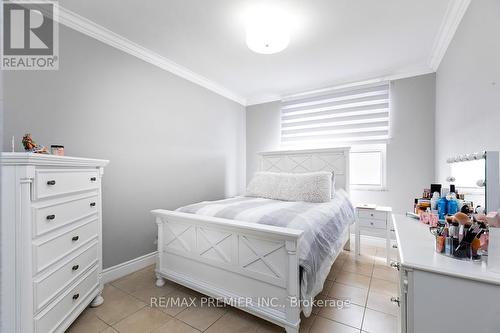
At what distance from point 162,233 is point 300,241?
1314 millimetres

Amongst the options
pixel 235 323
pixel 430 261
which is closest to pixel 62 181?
pixel 235 323

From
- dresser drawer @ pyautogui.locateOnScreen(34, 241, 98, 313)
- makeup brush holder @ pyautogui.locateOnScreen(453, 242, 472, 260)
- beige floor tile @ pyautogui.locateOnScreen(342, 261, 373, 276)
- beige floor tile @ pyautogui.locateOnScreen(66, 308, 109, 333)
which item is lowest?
beige floor tile @ pyautogui.locateOnScreen(66, 308, 109, 333)

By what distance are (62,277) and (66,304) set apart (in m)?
0.19

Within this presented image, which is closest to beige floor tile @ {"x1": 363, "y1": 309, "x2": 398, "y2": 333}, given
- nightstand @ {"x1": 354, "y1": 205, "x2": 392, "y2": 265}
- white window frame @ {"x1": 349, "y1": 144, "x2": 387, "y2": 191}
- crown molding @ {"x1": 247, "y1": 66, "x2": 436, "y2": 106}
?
nightstand @ {"x1": 354, "y1": 205, "x2": 392, "y2": 265}

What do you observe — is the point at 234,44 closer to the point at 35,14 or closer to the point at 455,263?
the point at 35,14

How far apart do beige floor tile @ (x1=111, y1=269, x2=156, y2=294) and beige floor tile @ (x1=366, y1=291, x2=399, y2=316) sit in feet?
6.35

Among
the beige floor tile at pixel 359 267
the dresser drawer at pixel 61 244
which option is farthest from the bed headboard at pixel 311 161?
the dresser drawer at pixel 61 244

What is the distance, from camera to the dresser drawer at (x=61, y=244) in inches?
51.8

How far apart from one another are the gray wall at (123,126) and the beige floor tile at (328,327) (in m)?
1.90

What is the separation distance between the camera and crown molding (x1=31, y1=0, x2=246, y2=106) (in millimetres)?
2016

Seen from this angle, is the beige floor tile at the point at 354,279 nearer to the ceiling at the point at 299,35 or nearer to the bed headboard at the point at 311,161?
the bed headboard at the point at 311,161

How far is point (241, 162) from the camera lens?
14.4 ft

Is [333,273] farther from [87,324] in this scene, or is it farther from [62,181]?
[62,181]

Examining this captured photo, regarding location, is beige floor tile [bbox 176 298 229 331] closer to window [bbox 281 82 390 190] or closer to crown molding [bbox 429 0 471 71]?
window [bbox 281 82 390 190]
